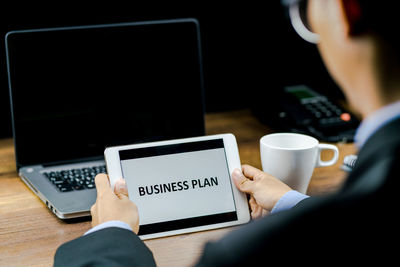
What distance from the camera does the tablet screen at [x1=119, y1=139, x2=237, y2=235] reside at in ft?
3.09

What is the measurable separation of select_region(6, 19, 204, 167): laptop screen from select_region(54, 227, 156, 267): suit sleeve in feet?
1.62

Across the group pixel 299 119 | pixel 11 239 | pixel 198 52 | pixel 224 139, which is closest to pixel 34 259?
pixel 11 239

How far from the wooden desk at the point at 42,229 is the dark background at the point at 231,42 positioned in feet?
0.94

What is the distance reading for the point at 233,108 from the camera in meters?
1.65

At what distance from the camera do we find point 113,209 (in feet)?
2.80

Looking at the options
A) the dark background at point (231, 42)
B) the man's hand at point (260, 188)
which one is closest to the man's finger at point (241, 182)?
the man's hand at point (260, 188)

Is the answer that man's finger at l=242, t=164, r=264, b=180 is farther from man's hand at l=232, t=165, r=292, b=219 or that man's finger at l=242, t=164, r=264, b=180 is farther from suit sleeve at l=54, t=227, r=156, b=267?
suit sleeve at l=54, t=227, r=156, b=267

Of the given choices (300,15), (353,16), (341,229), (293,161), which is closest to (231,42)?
(293,161)

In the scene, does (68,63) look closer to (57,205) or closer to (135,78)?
(135,78)

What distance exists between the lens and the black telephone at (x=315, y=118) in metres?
1.37

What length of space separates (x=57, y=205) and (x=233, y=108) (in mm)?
782

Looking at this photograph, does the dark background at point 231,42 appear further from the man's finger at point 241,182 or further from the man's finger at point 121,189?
the man's finger at point 121,189

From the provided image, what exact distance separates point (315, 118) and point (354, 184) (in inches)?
36.2

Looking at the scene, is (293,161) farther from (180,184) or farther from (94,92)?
(94,92)
